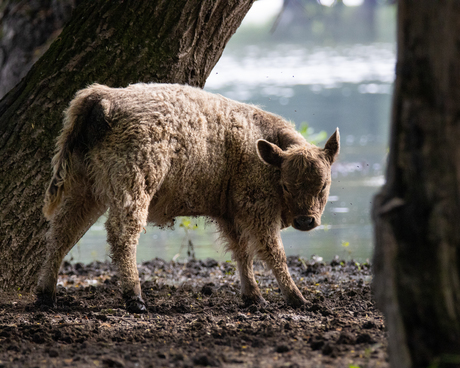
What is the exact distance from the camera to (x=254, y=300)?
546cm

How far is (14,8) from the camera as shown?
29.7 ft

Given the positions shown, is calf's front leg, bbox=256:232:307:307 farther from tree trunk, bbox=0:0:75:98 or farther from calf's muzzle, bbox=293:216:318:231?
tree trunk, bbox=0:0:75:98

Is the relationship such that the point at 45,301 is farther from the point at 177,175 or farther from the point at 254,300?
the point at 254,300

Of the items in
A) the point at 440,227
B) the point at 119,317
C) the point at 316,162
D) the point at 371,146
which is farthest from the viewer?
the point at 371,146

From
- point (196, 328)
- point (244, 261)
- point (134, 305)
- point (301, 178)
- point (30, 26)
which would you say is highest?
point (30, 26)

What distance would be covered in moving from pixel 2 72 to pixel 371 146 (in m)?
14.1

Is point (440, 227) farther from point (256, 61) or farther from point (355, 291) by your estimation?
point (256, 61)

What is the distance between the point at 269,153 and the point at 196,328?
6.36 feet

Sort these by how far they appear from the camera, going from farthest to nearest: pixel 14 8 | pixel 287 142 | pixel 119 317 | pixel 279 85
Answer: pixel 279 85 → pixel 14 8 → pixel 287 142 → pixel 119 317

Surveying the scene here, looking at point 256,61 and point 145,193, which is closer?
point 145,193

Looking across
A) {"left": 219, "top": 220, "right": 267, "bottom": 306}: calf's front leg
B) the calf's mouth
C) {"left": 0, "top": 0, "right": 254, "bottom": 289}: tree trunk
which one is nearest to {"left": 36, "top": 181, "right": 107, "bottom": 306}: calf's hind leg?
{"left": 0, "top": 0, "right": 254, "bottom": 289}: tree trunk

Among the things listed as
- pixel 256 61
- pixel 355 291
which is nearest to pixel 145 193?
pixel 355 291

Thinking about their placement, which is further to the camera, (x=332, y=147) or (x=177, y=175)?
(x=332, y=147)

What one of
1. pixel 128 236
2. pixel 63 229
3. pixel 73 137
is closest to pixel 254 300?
pixel 128 236
